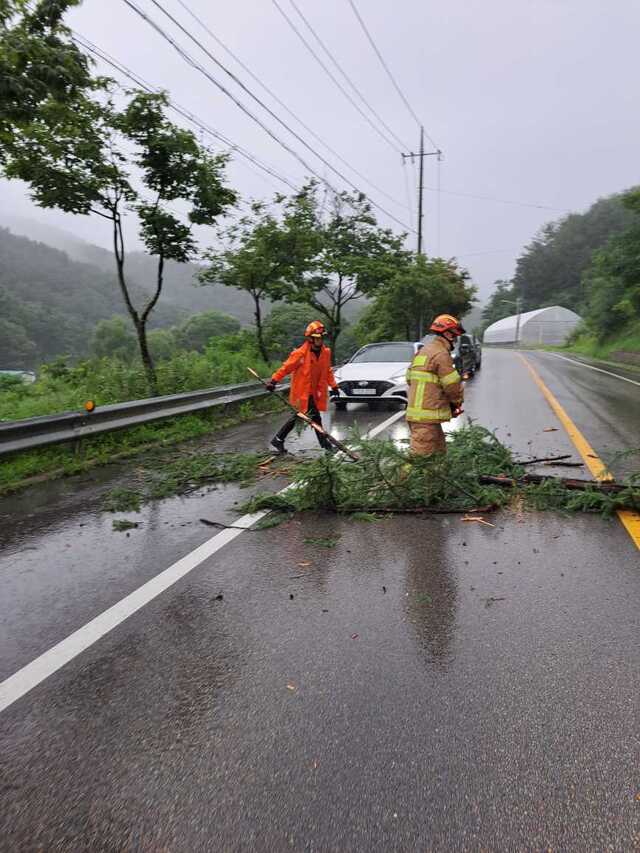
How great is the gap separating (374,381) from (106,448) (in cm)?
629

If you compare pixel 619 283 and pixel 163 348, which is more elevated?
pixel 619 283

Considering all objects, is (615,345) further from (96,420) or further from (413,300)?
(96,420)

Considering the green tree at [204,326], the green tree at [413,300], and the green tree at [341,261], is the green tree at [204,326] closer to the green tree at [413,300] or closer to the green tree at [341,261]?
the green tree at [413,300]

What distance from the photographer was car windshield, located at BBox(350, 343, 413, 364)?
50.1 ft

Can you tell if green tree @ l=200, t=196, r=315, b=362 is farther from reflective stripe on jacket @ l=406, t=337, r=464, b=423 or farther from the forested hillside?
the forested hillside

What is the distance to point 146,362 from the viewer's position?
1432 centimetres

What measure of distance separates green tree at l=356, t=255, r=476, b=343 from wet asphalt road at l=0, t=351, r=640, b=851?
2404 cm

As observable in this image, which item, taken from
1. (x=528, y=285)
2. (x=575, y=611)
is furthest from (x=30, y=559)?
(x=528, y=285)

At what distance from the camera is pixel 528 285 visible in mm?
121062

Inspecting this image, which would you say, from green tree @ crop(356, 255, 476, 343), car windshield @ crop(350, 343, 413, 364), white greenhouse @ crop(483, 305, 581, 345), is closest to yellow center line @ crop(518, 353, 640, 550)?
car windshield @ crop(350, 343, 413, 364)

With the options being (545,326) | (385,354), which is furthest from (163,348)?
(545,326)

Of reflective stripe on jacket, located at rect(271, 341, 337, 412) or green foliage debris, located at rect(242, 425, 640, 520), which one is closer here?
green foliage debris, located at rect(242, 425, 640, 520)

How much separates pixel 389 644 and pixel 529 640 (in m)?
0.71

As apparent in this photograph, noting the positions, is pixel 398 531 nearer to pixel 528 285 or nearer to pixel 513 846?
pixel 513 846
